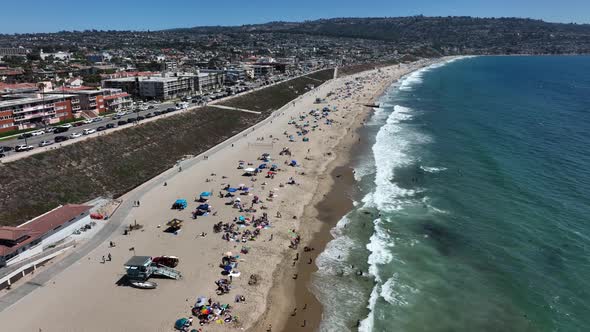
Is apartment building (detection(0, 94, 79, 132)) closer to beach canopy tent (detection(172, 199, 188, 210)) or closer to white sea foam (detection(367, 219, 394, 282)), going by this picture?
beach canopy tent (detection(172, 199, 188, 210))

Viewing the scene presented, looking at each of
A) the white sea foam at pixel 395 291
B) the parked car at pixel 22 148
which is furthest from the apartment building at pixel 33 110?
the white sea foam at pixel 395 291

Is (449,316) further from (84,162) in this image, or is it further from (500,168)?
(84,162)

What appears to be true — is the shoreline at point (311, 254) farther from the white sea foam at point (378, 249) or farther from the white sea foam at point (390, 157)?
the white sea foam at point (378, 249)

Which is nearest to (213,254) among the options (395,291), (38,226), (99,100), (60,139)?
(38,226)

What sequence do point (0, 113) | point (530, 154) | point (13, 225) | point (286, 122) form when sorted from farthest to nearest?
point (286, 122) → point (530, 154) → point (0, 113) → point (13, 225)

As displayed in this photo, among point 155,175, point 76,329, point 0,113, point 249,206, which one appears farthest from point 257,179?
point 0,113

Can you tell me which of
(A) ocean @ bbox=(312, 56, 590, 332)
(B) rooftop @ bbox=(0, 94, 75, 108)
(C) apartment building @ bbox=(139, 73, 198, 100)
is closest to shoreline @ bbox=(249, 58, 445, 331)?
(A) ocean @ bbox=(312, 56, 590, 332)
